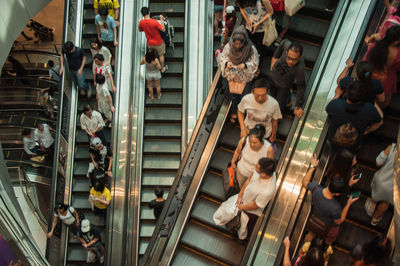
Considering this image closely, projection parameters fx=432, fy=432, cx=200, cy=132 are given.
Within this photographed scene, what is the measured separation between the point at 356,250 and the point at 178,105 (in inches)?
217

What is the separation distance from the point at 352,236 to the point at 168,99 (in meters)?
4.97

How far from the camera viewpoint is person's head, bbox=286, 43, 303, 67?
5047 millimetres

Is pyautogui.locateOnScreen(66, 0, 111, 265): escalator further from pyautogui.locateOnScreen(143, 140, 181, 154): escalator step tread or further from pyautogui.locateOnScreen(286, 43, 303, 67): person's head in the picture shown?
pyautogui.locateOnScreen(286, 43, 303, 67): person's head

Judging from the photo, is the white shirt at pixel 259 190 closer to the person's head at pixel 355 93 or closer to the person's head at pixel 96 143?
the person's head at pixel 355 93

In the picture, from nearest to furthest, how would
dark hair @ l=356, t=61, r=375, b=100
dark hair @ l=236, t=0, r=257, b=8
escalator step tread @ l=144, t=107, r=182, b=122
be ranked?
1. dark hair @ l=356, t=61, r=375, b=100
2. dark hair @ l=236, t=0, r=257, b=8
3. escalator step tread @ l=144, t=107, r=182, b=122

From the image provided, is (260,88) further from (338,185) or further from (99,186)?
(99,186)

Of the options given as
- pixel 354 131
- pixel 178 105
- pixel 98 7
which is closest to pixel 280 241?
pixel 354 131

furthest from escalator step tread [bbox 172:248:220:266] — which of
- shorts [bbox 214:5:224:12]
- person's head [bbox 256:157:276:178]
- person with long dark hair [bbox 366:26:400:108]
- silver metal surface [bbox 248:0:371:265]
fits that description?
shorts [bbox 214:5:224:12]

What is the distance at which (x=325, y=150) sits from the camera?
5562mm

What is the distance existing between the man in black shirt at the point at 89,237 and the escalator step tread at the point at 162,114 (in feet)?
8.70

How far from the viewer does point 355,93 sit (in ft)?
15.3

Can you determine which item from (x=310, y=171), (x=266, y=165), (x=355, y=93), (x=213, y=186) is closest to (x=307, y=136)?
(x=310, y=171)

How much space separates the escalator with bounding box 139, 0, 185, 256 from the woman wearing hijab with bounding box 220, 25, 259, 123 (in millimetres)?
3492

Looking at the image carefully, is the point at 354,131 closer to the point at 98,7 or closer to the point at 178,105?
the point at 178,105
